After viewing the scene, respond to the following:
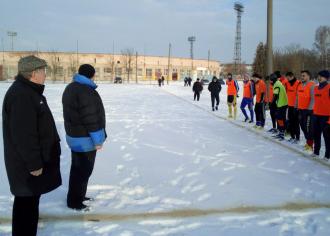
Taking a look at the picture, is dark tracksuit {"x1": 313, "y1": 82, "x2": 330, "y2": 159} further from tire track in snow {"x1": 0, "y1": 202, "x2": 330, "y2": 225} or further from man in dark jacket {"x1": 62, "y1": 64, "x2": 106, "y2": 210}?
man in dark jacket {"x1": 62, "y1": 64, "x2": 106, "y2": 210}

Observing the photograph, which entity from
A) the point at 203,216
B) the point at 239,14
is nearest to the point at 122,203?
the point at 203,216

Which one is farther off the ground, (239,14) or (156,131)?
(239,14)

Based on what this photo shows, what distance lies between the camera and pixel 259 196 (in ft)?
17.7

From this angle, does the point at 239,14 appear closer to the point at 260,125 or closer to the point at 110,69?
the point at 110,69

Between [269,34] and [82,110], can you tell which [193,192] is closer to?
[82,110]

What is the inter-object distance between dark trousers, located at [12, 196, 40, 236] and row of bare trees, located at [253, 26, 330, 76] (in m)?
63.8

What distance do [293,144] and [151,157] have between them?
3.81 meters

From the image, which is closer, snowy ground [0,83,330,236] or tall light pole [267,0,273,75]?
snowy ground [0,83,330,236]

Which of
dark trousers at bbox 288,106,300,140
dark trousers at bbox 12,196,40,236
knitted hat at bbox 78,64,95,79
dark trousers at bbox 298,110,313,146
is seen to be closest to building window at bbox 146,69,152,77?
dark trousers at bbox 288,106,300,140

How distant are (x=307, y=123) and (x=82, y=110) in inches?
236

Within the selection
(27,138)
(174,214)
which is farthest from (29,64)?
(174,214)

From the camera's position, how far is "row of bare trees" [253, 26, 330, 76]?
212 feet

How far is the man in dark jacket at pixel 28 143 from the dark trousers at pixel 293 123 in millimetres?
7388

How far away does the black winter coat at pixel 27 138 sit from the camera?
130 inches
